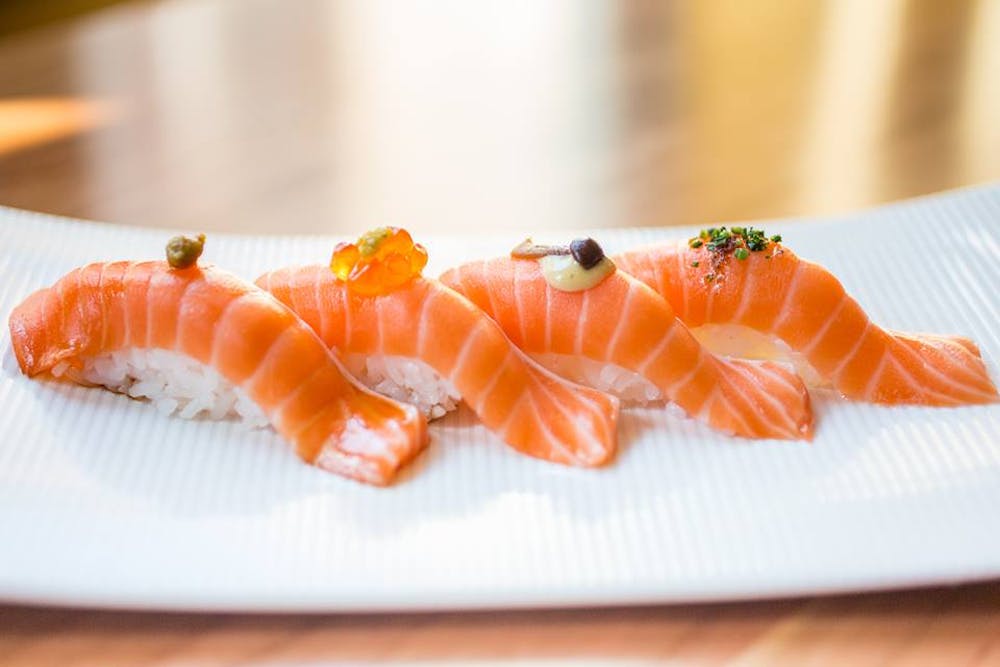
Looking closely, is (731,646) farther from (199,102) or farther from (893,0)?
(893,0)

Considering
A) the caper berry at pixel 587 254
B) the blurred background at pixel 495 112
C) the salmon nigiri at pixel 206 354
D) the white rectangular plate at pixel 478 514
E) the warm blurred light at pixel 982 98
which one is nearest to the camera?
the white rectangular plate at pixel 478 514

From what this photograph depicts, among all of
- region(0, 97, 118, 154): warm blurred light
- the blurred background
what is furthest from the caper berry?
region(0, 97, 118, 154): warm blurred light

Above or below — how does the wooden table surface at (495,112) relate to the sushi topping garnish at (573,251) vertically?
below

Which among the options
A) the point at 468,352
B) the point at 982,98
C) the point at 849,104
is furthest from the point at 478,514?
the point at 982,98

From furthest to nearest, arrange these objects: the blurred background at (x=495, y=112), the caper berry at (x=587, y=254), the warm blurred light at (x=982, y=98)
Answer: the warm blurred light at (x=982, y=98) → the blurred background at (x=495, y=112) → the caper berry at (x=587, y=254)

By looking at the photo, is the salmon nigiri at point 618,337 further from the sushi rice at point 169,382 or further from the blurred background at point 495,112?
the blurred background at point 495,112

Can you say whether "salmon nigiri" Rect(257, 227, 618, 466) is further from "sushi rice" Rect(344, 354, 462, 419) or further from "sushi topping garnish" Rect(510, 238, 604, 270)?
"sushi topping garnish" Rect(510, 238, 604, 270)

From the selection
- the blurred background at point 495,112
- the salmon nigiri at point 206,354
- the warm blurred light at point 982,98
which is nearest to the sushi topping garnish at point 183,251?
the salmon nigiri at point 206,354
